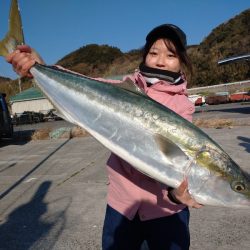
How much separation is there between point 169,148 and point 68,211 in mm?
4217

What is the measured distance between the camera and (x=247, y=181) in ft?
6.88

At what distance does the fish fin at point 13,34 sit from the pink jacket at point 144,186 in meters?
0.80

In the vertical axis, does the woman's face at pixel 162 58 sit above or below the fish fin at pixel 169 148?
above

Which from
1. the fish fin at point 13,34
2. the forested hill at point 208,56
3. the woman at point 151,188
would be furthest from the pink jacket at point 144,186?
the forested hill at point 208,56

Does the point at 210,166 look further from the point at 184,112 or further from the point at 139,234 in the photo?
the point at 139,234

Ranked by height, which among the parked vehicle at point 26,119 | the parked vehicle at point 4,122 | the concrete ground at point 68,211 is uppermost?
the concrete ground at point 68,211

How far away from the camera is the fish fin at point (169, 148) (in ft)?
6.57

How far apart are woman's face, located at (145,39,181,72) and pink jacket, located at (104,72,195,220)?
14cm

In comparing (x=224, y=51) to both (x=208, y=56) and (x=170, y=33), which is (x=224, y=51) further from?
(x=170, y=33)

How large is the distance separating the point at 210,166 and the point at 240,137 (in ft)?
33.8

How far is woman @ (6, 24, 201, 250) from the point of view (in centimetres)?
247

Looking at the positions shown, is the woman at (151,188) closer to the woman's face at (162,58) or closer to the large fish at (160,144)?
the woman's face at (162,58)

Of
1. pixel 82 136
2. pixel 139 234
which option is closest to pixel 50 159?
pixel 82 136

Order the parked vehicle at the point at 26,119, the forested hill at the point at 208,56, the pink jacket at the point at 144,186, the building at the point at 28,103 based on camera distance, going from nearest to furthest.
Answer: the pink jacket at the point at 144,186
the parked vehicle at the point at 26,119
the building at the point at 28,103
the forested hill at the point at 208,56
